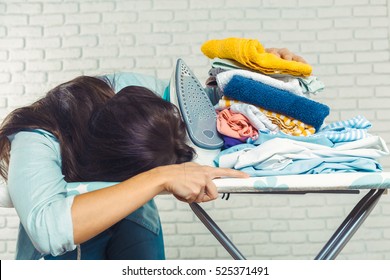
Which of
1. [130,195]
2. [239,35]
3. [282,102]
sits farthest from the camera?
[239,35]

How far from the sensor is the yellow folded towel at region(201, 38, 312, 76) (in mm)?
1448

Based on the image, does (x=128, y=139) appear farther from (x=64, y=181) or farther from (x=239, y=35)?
(x=239, y=35)

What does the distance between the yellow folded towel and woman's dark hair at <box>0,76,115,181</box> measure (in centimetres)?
34

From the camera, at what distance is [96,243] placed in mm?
1550

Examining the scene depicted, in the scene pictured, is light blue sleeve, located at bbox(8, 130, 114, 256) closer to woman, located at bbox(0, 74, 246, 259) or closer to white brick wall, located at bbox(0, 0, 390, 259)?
woman, located at bbox(0, 74, 246, 259)

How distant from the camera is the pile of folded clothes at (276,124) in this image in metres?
1.28

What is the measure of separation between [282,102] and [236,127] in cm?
13

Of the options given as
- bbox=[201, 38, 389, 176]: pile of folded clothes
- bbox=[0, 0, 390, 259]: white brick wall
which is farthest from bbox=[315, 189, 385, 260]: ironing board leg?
bbox=[0, 0, 390, 259]: white brick wall

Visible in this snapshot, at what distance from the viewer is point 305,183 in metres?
1.17

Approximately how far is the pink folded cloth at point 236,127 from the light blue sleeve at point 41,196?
38 centimetres

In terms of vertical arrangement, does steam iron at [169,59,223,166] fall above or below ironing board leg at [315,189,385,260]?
above

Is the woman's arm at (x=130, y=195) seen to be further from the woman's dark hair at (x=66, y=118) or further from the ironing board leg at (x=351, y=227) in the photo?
the ironing board leg at (x=351, y=227)

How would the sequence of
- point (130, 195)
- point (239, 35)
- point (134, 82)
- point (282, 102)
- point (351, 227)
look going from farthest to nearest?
point (239, 35) → point (134, 82) → point (282, 102) → point (351, 227) → point (130, 195)

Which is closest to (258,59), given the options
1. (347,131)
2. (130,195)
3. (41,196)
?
(347,131)
